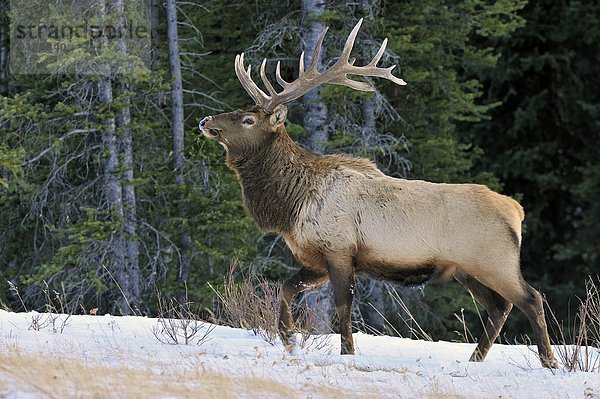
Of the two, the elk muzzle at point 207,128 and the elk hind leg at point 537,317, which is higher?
the elk muzzle at point 207,128

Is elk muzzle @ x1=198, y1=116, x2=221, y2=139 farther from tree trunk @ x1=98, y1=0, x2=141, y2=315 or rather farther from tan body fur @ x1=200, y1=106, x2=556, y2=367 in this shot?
tree trunk @ x1=98, y1=0, x2=141, y2=315

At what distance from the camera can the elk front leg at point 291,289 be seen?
315 inches

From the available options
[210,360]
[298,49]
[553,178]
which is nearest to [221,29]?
[298,49]

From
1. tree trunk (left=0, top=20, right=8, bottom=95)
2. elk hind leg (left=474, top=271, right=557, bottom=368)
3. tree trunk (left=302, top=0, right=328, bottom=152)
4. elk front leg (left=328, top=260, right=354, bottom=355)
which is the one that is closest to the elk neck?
elk front leg (left=328, top=260, right=354, bottom=355)

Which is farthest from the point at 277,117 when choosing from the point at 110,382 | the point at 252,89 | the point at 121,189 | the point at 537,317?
the point at 121,189

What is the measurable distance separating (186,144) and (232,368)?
9.07 m

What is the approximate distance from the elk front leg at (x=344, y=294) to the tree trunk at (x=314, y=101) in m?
6.56

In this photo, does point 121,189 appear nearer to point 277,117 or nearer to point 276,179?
point 277,117

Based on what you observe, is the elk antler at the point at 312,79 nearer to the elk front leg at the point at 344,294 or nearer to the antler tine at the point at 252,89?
the antler tine at the point at 252,89

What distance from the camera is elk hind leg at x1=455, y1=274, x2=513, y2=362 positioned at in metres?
8.03

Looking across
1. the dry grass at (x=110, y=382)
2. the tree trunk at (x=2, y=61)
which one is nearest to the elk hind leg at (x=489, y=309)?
the dry grass at (x=110, y=382)

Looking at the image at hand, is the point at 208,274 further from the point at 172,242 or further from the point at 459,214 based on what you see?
the point at 459,214

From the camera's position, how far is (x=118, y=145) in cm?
1380

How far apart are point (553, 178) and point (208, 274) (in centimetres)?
A: 1010
